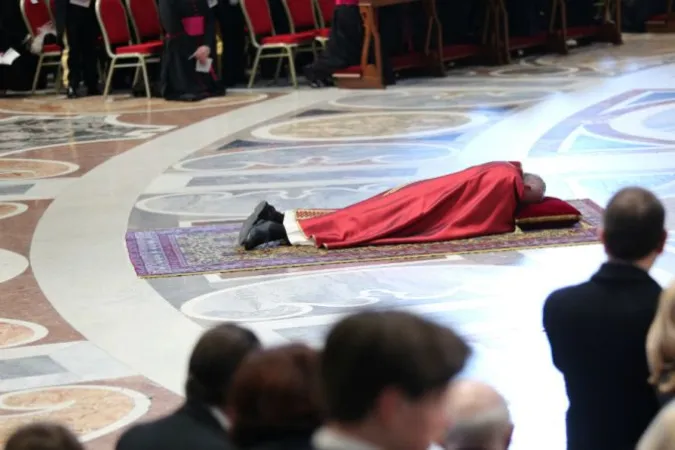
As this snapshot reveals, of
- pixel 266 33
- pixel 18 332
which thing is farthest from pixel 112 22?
pixel 18 332

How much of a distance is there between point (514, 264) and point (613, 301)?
3220 millimetres

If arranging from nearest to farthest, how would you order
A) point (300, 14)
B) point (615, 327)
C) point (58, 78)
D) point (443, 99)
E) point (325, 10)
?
point (615, 327)
point (443, 99)
point (300, 14)
point (325, 10)
point (58, 78)

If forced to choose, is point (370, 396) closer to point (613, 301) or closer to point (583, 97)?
point (613, 301)

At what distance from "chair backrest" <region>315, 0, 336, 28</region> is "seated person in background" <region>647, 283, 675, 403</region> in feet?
37.2

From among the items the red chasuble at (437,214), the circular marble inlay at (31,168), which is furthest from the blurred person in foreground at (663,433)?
the circular marble inlay at (31,168)

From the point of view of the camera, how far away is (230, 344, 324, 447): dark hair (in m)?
1.73

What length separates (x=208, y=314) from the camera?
5449 mm

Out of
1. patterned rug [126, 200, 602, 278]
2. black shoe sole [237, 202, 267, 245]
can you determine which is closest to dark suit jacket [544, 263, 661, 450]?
patterned rug [126, 200, 602, 278]

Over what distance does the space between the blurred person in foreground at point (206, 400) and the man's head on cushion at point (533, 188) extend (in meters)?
4.46

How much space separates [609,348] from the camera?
9.12ft

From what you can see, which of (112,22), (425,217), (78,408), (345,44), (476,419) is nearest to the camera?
(476,419)

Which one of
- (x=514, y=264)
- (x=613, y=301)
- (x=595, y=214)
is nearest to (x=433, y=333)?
(x=613, y=301)

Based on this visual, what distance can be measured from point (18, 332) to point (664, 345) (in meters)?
3.43

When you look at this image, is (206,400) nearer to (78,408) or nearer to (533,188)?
(78,408)
